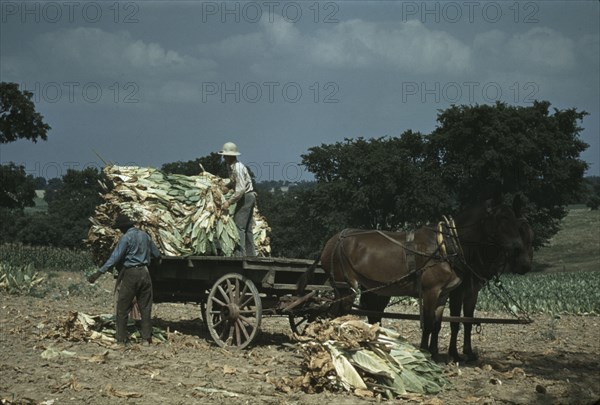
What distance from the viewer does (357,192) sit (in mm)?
53750

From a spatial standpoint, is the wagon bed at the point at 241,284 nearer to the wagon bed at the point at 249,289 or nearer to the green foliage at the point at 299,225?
the wagon bed at the point at 249,289

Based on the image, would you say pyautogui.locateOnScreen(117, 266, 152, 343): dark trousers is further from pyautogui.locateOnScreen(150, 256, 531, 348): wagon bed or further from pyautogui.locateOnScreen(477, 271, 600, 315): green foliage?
pyautogui.locateOnScreen(477, 271, 600, 315): green foliage

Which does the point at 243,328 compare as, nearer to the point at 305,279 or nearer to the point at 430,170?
the point at 305,279

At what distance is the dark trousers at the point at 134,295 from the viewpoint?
12078mm

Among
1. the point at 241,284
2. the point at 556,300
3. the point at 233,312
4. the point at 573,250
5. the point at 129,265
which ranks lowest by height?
the point at 573,250

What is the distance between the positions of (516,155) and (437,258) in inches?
1598

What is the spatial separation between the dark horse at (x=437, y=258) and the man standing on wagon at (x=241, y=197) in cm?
209

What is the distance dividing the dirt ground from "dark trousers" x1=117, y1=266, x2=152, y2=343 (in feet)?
1.17

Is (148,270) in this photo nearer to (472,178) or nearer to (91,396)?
(91,396)

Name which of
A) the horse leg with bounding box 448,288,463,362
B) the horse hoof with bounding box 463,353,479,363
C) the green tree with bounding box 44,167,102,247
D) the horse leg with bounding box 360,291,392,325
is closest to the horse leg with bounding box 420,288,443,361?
the horse leg with bounding box 448,288,463,362

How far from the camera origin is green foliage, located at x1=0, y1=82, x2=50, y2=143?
43.0 metres

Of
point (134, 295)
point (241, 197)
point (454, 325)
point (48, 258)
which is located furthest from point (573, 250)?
point (134, 295)

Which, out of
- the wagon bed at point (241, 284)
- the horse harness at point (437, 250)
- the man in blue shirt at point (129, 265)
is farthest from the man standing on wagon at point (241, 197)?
the horse harness at point (437, 250)

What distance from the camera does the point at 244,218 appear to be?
41.8 ft
